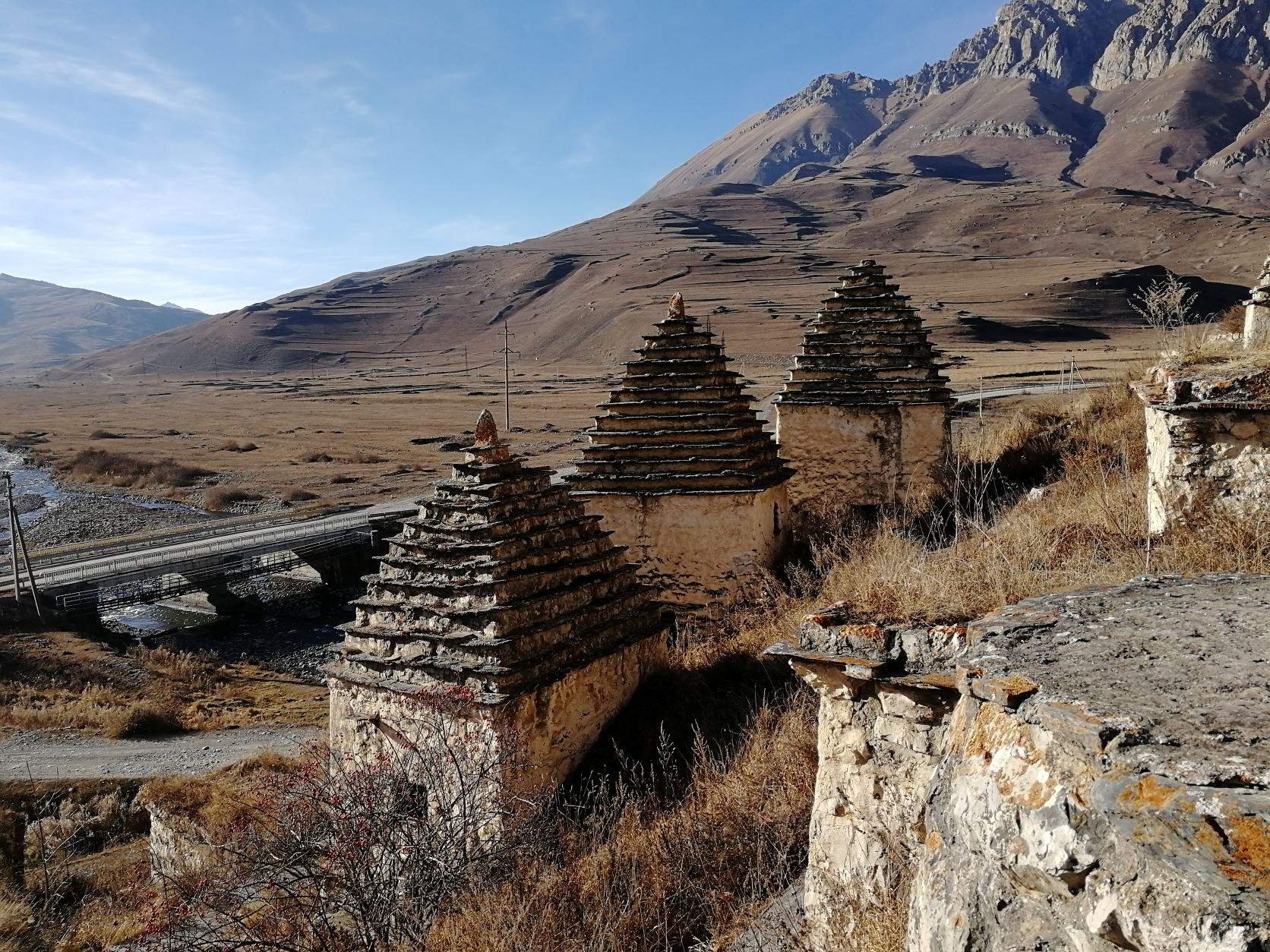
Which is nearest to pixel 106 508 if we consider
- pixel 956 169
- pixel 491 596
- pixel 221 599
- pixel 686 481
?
pixel 221 599

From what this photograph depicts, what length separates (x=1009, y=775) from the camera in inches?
118

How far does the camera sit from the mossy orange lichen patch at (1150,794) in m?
2.49

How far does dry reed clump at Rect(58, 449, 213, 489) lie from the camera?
48094 millimetres

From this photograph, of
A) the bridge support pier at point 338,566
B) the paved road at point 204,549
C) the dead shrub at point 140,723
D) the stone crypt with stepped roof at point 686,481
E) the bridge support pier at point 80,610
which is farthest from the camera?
the bridge support pier at point 338,566

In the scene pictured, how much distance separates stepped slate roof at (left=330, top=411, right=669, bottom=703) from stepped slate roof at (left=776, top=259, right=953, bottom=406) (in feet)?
23.9

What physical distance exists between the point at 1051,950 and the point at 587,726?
5812mm

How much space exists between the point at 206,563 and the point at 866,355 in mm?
22263

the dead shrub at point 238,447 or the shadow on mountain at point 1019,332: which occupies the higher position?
the shadow on mountain at point 1019,332

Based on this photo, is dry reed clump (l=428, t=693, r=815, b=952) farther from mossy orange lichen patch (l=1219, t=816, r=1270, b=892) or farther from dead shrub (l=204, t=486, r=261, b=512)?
dead shrub (l=204, t=486, r=261, b=512)

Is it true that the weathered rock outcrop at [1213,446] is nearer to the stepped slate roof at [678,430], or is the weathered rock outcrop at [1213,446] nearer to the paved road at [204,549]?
the stepped slate roof at [678,430]

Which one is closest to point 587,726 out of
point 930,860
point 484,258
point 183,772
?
point 930,860

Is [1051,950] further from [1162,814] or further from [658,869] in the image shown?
[658,869]

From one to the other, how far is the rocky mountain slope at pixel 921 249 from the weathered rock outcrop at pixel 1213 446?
220 ft

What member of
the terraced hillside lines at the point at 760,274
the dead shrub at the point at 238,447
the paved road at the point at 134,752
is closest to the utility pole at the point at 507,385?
the terraced hillside lines at the point at 760,274
